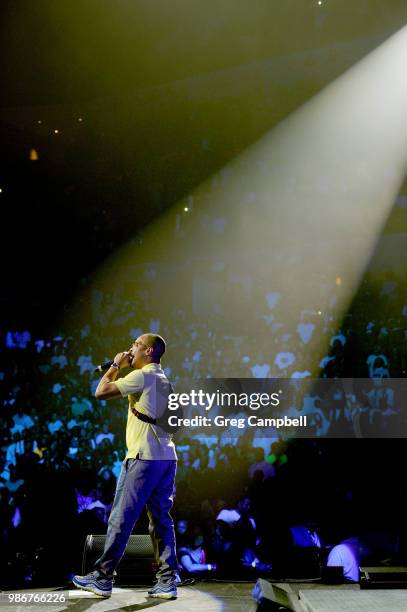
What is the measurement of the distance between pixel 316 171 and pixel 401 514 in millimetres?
2913

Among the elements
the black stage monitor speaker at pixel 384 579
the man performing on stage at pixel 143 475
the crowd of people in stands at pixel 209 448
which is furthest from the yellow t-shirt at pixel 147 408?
the crowd of people in stands at pixel 209 448

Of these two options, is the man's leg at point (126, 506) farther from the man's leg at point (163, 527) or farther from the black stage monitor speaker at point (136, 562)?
the black stage monitor speaker at point (136, 562)

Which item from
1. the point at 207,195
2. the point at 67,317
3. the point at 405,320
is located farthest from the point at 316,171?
the point at 67,317

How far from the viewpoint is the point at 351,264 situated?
18.5 ft

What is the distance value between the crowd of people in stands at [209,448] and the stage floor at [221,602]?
2.65ft

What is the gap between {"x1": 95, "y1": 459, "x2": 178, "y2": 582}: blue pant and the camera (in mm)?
2266

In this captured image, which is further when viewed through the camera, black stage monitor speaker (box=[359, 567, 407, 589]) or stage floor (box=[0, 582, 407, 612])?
black stage monitor speaker (box=[359, 567, 407, 589])

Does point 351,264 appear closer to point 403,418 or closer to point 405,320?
point 405,320

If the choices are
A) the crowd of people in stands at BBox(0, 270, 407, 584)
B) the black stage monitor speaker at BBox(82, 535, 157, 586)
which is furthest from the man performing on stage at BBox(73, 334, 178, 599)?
the crowd of people in stands at BBox(0, 270, 407, 584)

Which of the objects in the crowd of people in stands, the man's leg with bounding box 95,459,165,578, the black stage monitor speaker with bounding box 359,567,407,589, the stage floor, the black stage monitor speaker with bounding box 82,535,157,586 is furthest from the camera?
the crowd of people in stands

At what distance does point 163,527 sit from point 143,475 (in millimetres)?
212

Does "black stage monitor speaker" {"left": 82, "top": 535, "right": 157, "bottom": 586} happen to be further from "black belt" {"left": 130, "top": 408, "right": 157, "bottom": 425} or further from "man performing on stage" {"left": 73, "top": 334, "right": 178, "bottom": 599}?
"black belt" {"left": 130, "top": 408, "right": 157, "bottom": 425}

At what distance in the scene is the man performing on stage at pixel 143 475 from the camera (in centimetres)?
227

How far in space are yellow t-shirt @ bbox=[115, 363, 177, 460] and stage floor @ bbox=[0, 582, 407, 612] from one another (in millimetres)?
483
